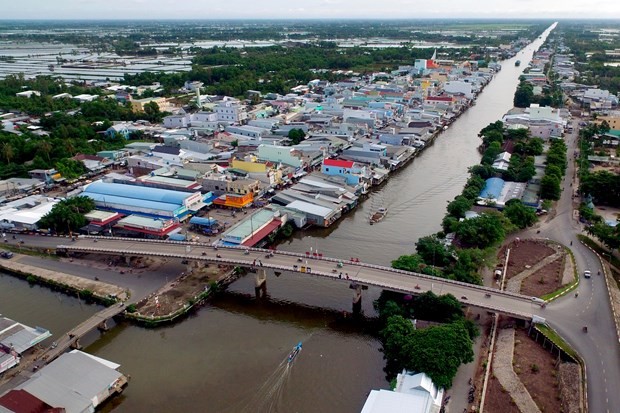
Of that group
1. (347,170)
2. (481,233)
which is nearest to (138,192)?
(347,170)

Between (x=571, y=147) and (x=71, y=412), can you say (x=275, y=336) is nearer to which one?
(x=71, y=412)

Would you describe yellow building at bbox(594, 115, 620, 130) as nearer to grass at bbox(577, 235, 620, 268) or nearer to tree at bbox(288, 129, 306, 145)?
grass at bbox(577, 235, 620, 268)

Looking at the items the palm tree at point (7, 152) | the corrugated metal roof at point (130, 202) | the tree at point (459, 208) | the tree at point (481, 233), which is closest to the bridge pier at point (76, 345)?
the corrugated metal roof at point (130, 202)

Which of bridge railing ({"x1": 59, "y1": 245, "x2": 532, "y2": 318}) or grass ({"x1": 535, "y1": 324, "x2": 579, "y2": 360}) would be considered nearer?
grass ({"x1": 535, "y1": 324, "x2": 579, "y2": 360})

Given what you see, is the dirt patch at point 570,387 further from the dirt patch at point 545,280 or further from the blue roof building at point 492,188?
the blue roof building at point 492,188

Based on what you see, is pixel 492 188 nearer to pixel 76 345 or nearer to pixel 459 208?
pixel 459 208

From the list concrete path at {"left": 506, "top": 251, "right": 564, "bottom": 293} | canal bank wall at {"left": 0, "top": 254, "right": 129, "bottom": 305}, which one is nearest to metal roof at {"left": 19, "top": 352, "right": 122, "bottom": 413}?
canal bank wall at {"left": 0, "top": 254, "right": 129, "bottom": 305}

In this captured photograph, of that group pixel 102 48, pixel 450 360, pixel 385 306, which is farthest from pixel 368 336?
pixel 102 48
